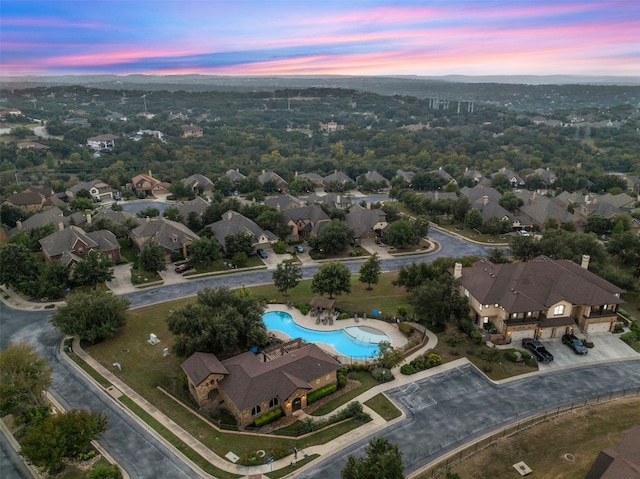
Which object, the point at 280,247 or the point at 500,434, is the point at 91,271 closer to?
the point at 280,247

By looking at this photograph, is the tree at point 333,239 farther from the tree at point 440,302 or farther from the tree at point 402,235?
the tree at point 440,302

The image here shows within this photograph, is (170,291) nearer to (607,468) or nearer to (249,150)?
(607,468)

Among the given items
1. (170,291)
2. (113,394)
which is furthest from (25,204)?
(113,394)

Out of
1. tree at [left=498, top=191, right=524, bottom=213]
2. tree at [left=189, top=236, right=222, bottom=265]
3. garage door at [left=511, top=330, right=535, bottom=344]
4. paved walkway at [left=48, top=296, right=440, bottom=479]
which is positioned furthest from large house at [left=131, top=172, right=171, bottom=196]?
garage door at [left=511, top=330, right=535, bottom=344]

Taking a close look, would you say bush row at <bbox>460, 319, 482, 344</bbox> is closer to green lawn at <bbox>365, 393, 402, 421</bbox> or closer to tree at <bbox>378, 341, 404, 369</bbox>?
tree at <bbox>378, 341, 404, 369</bbox>

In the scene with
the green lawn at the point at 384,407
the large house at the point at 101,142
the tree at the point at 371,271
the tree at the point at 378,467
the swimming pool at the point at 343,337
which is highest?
the large house at the point at 101,142

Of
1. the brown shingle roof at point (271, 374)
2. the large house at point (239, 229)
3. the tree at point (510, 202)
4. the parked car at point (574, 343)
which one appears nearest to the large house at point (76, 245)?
the large house at point (239, 229)
